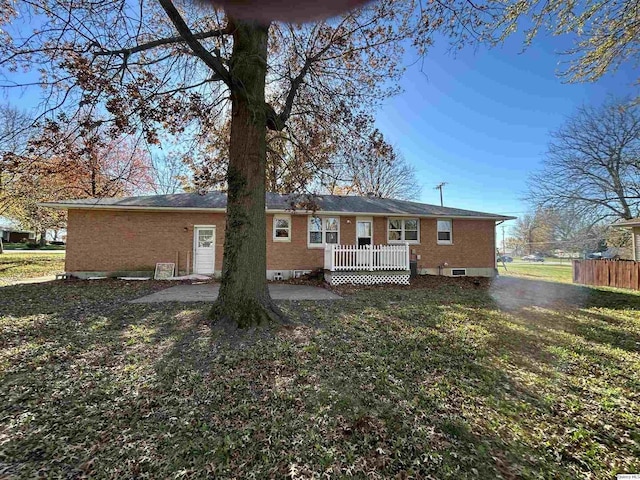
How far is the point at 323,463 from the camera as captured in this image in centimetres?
209

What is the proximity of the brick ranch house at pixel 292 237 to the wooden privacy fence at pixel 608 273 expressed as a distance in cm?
426

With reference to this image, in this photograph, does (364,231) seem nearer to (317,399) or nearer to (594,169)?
(317,399)

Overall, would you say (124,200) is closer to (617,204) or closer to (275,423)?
(275,423)

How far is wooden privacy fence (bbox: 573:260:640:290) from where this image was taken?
1154 cm

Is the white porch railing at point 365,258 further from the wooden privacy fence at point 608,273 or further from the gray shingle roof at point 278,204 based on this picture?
the wooden privacy fence at point 608,273

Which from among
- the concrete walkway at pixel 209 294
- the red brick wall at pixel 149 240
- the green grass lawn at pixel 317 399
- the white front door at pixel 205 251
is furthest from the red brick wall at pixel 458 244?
the green grass lawn at pixel 317 399

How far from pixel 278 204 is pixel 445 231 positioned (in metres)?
8.03

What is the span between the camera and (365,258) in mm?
11164

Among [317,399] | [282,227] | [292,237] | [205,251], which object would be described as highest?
[282,227]

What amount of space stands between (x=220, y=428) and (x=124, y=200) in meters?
12.1

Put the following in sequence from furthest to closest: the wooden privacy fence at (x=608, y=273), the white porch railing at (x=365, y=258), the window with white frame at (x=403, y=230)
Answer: the window with white frame at (x=403, y=230), the wooden privacy fence at (x=608, y=273), the white porch railing at (x=365, y=258)

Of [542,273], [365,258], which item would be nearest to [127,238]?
[365,258]

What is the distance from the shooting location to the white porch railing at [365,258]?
1099 centimetres

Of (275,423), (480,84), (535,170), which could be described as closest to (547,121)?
(535,170)
